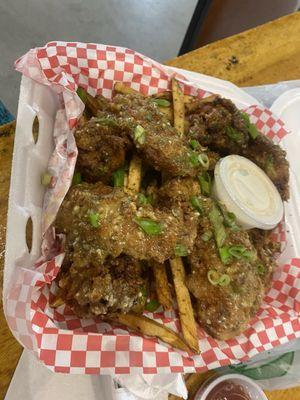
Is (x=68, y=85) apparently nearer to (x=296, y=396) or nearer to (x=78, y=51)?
(x=78, y=51)

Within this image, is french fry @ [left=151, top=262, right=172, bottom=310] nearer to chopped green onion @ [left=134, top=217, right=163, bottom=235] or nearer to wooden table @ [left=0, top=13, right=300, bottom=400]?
chopped green onion @ [left=134, top=217, right=163, bottom=235]

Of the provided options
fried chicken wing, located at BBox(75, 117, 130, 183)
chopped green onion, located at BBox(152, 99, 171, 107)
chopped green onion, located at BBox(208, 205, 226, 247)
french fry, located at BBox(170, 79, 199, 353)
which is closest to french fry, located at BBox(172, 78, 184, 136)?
chopped green onion, located at BBox(152, 99, 171, 107)

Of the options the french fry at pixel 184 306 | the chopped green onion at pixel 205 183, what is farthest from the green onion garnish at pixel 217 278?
the chopped green onion at pixel 205 183

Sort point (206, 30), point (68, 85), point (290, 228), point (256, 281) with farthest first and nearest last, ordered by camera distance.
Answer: point (206, 30) < point (290, 228) < point (68, 85) < point (256, 281)

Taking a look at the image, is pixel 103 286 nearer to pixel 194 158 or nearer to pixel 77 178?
pixel 77 178

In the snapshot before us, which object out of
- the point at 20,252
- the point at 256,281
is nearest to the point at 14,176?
the point at 20,252
